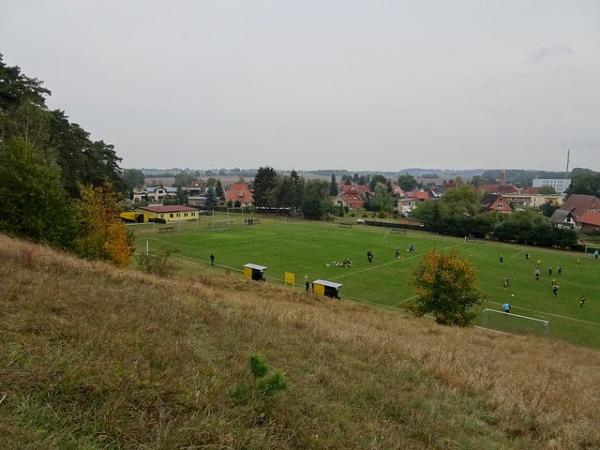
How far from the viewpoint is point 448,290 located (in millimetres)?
20875

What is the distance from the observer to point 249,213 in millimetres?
88438

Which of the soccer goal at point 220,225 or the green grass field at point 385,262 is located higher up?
the soccer goal at point 220,225

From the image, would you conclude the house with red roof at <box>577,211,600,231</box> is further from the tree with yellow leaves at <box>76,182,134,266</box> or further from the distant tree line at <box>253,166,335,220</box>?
the tree with yellow leaves at <box>76,182,134,266</box>

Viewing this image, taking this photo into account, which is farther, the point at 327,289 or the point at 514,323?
the point at 327,289

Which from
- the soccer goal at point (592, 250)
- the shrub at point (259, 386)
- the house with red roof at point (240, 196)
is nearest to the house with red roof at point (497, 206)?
the soccer goal at point (592, 250)

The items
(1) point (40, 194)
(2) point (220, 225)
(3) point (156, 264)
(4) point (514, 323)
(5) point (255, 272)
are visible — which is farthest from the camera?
→ (2) point (220, 225)

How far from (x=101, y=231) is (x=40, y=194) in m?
4.92

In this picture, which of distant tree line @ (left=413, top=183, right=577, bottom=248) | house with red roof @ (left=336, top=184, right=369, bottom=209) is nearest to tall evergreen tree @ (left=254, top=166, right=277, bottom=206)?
house with red roof @ (left=336, top=184, right=369, bottom=209)

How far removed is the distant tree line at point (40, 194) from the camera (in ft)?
64.4

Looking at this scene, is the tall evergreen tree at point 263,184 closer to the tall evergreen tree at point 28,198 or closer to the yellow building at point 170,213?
the yellow building at point 170,213

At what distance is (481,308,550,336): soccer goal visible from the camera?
22.5 meters

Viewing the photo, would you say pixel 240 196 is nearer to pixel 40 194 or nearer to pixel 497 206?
pixel 497 206

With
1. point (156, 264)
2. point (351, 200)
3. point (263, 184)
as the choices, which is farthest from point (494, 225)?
point (351, 200)

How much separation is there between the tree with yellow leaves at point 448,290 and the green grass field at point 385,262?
408 centimetres
